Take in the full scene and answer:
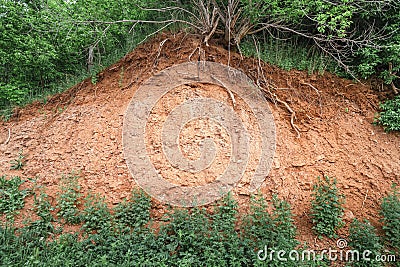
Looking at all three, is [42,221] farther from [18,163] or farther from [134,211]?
[18,163]

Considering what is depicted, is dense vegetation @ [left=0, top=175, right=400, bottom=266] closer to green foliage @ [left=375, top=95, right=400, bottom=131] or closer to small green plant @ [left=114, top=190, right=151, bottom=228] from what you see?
small green plant @ [left=114, top=190, right=151, bottom=228]

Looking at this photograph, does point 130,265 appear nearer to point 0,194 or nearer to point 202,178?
point 202,178

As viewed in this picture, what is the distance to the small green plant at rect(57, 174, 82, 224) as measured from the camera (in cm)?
430

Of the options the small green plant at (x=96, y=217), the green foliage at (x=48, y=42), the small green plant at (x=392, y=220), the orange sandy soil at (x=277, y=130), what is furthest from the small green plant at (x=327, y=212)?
the green foliage at (x=48, y=42)

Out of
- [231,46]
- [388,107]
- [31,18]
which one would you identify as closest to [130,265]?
[231,46]

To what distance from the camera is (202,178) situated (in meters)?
4.72

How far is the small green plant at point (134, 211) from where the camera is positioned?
4.19 meters

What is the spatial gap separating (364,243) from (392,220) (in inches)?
25.7

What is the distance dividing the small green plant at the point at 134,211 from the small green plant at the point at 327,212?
268 cm

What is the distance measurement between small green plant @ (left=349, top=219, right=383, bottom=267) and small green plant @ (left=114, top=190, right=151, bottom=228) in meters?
3.10

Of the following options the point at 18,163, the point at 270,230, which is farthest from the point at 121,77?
the point at 270,230

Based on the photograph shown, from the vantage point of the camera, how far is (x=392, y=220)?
4109 mm

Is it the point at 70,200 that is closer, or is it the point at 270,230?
the point at 270,230

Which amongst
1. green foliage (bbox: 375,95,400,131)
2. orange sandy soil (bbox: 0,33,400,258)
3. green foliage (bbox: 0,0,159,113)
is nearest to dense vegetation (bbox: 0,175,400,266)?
orange sandy soil (bbox: 0,33,400,258)
